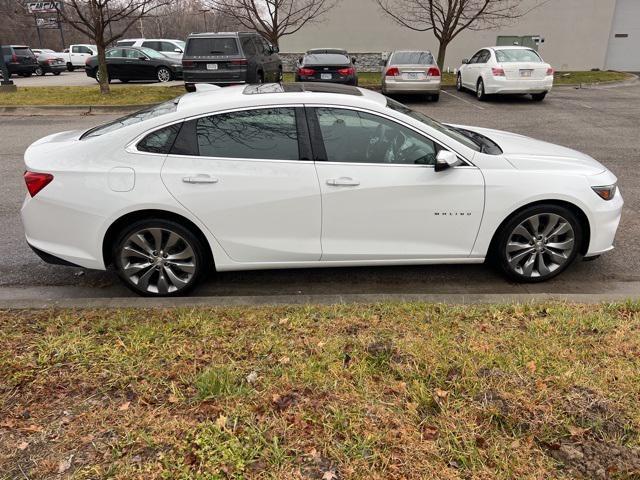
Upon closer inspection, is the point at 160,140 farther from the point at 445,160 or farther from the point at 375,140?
the point at 445,160

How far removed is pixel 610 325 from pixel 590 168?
5.02ft

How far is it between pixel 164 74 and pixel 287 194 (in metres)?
20.5

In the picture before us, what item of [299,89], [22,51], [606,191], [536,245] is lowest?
[536,245]

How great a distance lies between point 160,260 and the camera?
13.0ft

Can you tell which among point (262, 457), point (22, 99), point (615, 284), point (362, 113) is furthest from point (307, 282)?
point (22, 99)

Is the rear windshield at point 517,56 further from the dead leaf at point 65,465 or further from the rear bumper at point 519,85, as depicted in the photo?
the dead leaf at point 65,465

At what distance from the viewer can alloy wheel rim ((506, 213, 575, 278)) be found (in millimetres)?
4039

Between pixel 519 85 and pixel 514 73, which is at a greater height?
pixel 514 73

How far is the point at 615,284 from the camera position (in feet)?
13.9

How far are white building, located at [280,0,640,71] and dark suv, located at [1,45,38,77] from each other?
14200mm

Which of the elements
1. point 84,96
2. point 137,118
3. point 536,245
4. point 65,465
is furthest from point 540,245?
point 84,96

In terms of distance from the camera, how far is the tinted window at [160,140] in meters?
3.82

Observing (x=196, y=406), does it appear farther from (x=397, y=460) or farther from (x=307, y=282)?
(x=307, y=282)

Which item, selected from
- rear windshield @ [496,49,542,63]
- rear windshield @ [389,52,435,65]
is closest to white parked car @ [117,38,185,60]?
rear windshield @ [389,52,435,65]
